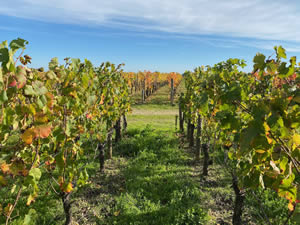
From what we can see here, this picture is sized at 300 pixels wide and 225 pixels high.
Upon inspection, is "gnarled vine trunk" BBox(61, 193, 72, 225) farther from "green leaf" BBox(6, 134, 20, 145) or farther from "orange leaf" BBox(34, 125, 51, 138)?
"orange leaf" BBox(34, 125, 51, 138)

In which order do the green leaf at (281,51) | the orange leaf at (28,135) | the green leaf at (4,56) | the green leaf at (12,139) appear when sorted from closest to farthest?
the green leaf at (4,56) → the green leaf at (281,51) → the orange leaf at (28,135) → the green leaf at (12,139)

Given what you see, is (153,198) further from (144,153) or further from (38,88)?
(38,88)

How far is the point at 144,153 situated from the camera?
762cm

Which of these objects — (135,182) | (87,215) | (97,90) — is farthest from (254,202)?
(97,90)

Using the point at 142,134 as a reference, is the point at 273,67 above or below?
above

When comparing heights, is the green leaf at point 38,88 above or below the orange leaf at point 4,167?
above

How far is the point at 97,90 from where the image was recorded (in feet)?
12.9

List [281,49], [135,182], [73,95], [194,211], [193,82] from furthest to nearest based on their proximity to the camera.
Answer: [193,82], [135,182], [194,211], [73,95], [281,49]

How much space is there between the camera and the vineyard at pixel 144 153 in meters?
1.38

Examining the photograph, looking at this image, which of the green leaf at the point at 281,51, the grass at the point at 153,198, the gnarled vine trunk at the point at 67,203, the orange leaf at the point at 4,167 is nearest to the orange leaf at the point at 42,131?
the orange leaf at the point at 4,167

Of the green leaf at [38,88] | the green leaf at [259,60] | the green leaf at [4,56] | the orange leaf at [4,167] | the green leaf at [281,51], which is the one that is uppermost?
the green leaf at [281,51]

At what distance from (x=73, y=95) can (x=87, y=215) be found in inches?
122

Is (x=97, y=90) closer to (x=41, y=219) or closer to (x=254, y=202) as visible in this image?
(x=41, y=219)

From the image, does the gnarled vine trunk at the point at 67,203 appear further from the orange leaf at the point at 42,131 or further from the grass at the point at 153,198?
the orange leaf at the point at 42,131
